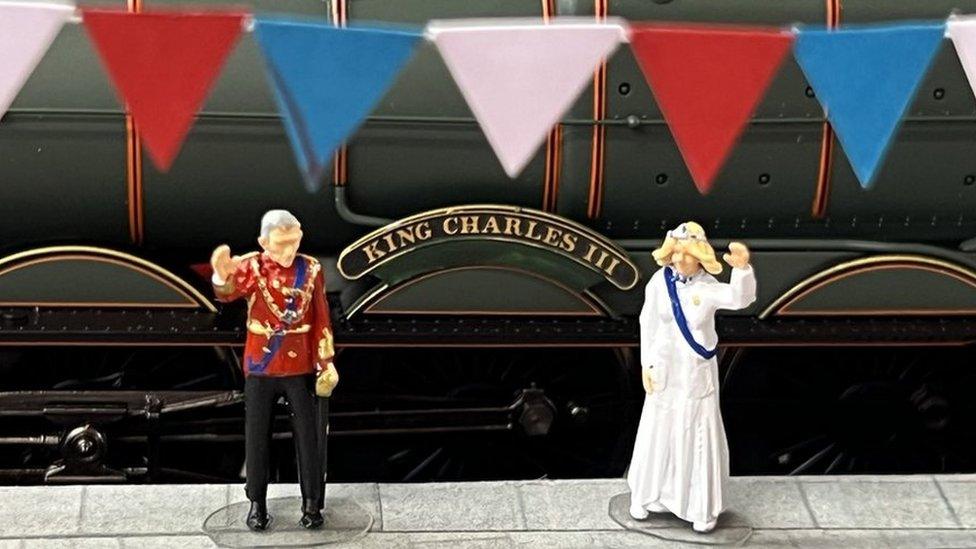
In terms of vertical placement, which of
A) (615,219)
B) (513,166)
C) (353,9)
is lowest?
(615,219)

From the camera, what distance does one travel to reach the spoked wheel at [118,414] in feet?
19.7

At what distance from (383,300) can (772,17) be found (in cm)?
194

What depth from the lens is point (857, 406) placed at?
6.70 metres

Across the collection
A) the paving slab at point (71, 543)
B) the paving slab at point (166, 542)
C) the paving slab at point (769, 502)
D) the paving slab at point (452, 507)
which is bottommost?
the paving slab at point (71, 543)

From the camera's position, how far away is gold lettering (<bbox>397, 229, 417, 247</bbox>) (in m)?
5.86

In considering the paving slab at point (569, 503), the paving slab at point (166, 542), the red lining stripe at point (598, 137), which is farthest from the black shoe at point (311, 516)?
the red lining stripe at point (598, 137)

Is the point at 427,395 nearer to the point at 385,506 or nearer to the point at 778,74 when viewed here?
the point at 385,506

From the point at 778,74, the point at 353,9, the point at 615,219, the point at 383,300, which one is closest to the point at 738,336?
the point at 615,219

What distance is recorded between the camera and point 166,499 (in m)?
5.61

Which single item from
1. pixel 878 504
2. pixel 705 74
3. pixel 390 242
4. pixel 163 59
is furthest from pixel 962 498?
pixel 163 59

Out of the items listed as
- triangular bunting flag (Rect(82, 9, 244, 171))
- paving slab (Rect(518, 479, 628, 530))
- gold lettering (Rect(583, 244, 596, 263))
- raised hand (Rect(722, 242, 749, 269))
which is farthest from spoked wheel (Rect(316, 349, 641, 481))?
triangular bunting flag (Rect(82, 9, 244, 171))

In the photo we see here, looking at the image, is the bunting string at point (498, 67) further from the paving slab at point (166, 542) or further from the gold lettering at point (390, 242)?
the paving slab at point (166, 542)

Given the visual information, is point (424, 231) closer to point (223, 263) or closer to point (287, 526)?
point (223, 263)

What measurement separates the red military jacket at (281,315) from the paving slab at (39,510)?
89cm
